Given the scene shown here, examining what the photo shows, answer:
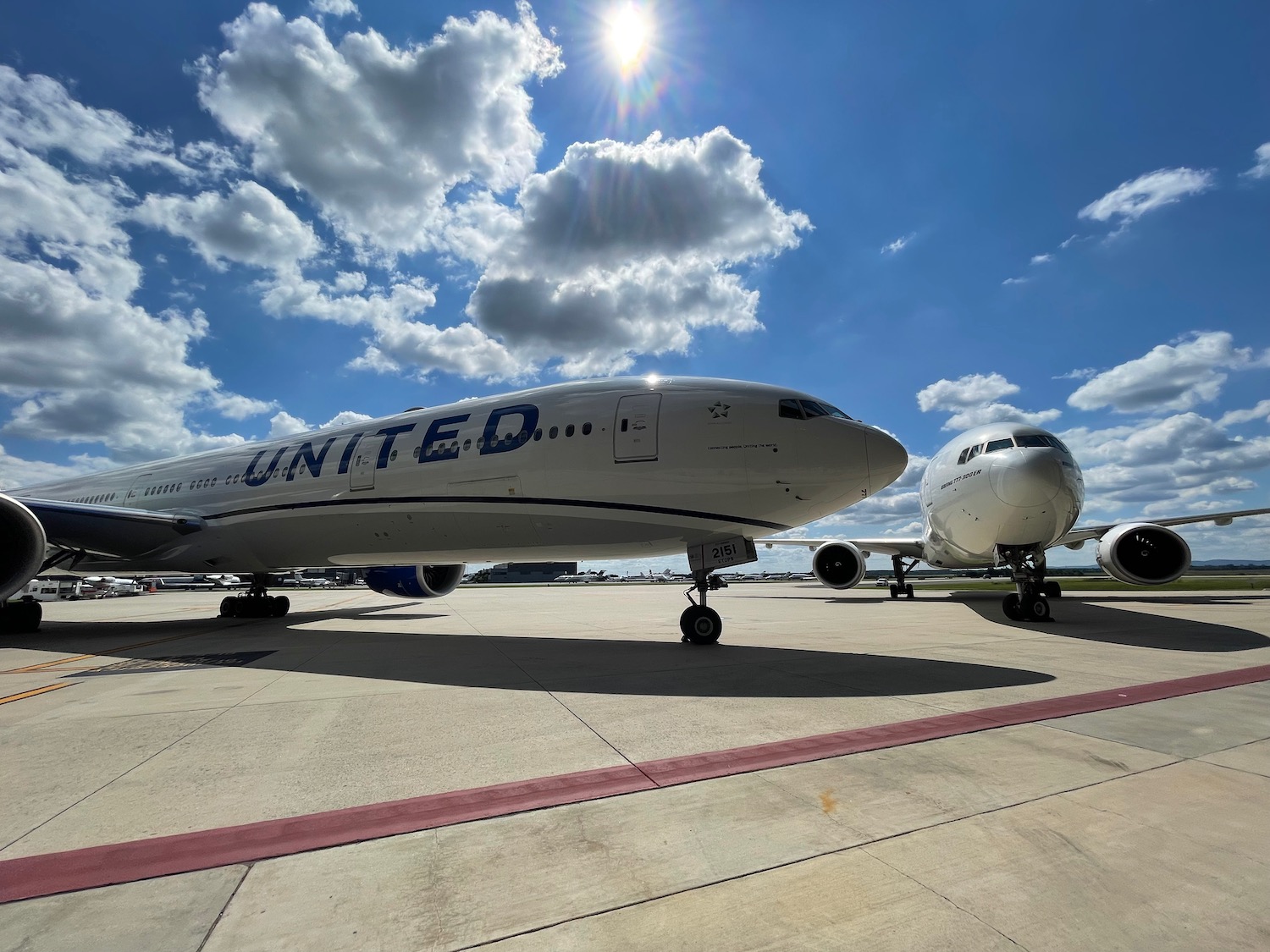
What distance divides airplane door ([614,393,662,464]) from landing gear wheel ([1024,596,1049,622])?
335 inches

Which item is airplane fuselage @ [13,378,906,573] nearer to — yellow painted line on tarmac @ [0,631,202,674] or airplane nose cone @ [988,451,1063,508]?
yellow painted line on tarmac @ [0,631,202,674]

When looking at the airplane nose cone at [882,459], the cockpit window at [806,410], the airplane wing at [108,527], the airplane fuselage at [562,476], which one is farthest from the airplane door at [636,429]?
the airplane wing at [108,527]

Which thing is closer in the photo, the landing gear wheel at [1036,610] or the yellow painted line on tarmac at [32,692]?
the yellow painted line on tarmac at [32,692]

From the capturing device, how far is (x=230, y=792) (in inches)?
127

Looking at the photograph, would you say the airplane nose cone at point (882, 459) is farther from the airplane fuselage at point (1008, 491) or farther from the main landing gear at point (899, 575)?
the main landing gear at point (899, 575)

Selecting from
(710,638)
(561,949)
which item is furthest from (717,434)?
(561,949)

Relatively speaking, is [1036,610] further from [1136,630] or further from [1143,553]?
[1143,553]

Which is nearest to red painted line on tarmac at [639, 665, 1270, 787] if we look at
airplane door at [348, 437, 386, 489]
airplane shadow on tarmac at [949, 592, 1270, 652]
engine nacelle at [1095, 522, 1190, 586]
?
airplane shadow on tarmac at [949, 592, 1270, 652]

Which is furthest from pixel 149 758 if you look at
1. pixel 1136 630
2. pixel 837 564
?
pixel 837 564

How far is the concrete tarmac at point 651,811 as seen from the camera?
1.97 m

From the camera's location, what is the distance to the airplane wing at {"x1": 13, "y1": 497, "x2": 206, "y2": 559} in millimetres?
12836

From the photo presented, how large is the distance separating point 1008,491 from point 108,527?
1892cm

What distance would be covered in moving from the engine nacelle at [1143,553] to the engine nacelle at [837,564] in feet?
17.8

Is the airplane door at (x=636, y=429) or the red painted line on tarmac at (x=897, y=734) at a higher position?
the airplane door at (x=636, y=429)
